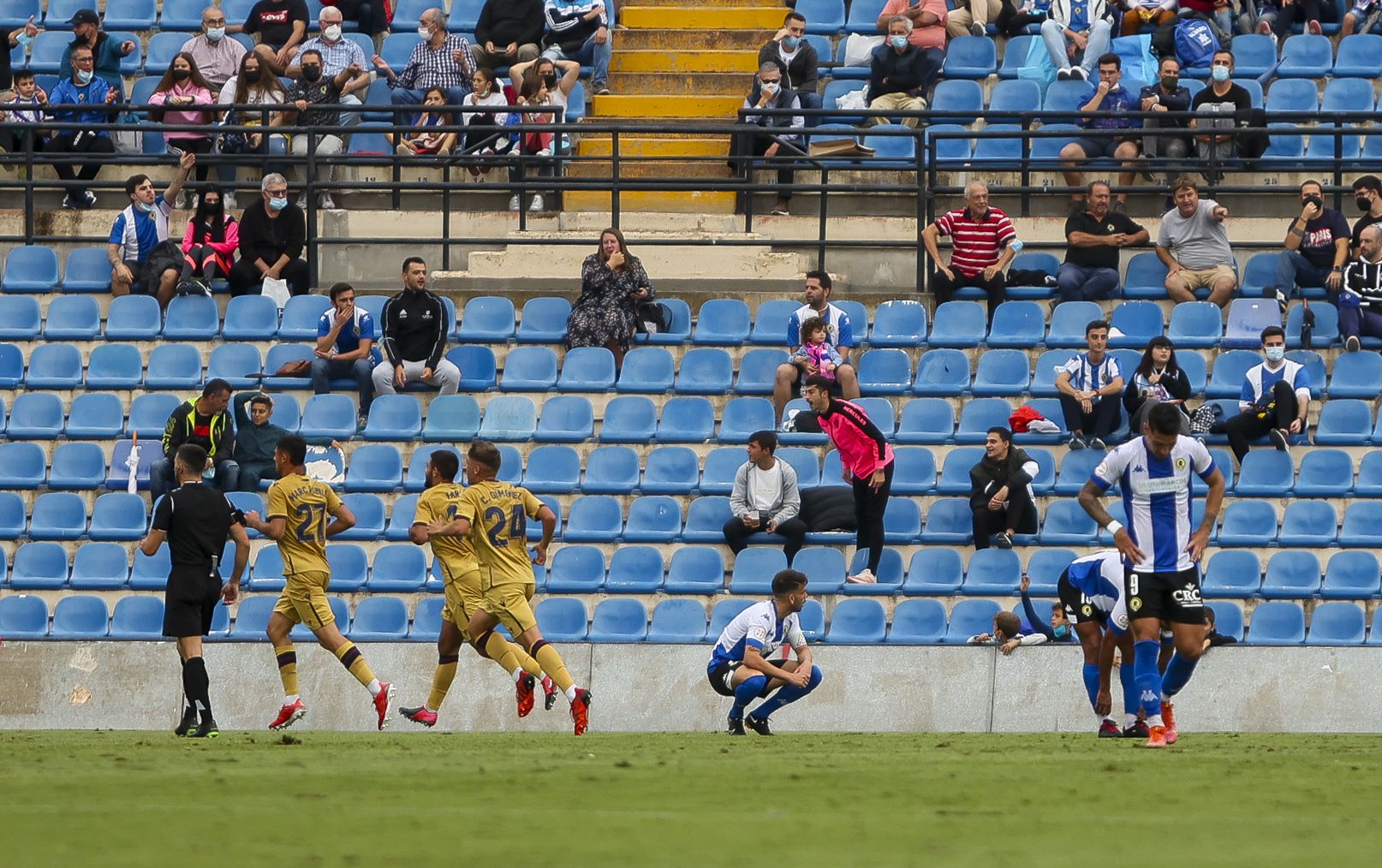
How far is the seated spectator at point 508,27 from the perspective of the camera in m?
22.1

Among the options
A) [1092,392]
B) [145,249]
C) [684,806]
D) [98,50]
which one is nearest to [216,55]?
[98,50]

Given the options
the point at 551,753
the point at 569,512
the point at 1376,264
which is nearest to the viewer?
the point at 551,753

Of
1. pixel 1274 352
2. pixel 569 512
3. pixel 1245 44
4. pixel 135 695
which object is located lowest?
pixel 135 695

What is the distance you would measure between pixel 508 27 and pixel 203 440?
22.7ft

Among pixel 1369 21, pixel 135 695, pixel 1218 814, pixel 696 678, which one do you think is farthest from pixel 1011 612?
pixel 1369 21

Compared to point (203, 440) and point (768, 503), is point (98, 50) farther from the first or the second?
point (768, 503)

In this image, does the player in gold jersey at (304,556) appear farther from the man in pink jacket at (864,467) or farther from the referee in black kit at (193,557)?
the man in pink jacket at (864,467)

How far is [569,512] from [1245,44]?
9617 mm

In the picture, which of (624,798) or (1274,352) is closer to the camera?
(624,798)

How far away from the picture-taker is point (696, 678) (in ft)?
52.0

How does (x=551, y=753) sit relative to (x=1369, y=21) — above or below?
below

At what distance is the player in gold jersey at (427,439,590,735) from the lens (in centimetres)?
1302

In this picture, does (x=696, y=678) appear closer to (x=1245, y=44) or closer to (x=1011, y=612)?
(x=1011, y=612)

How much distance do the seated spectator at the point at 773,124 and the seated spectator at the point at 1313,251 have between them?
4.72 m
